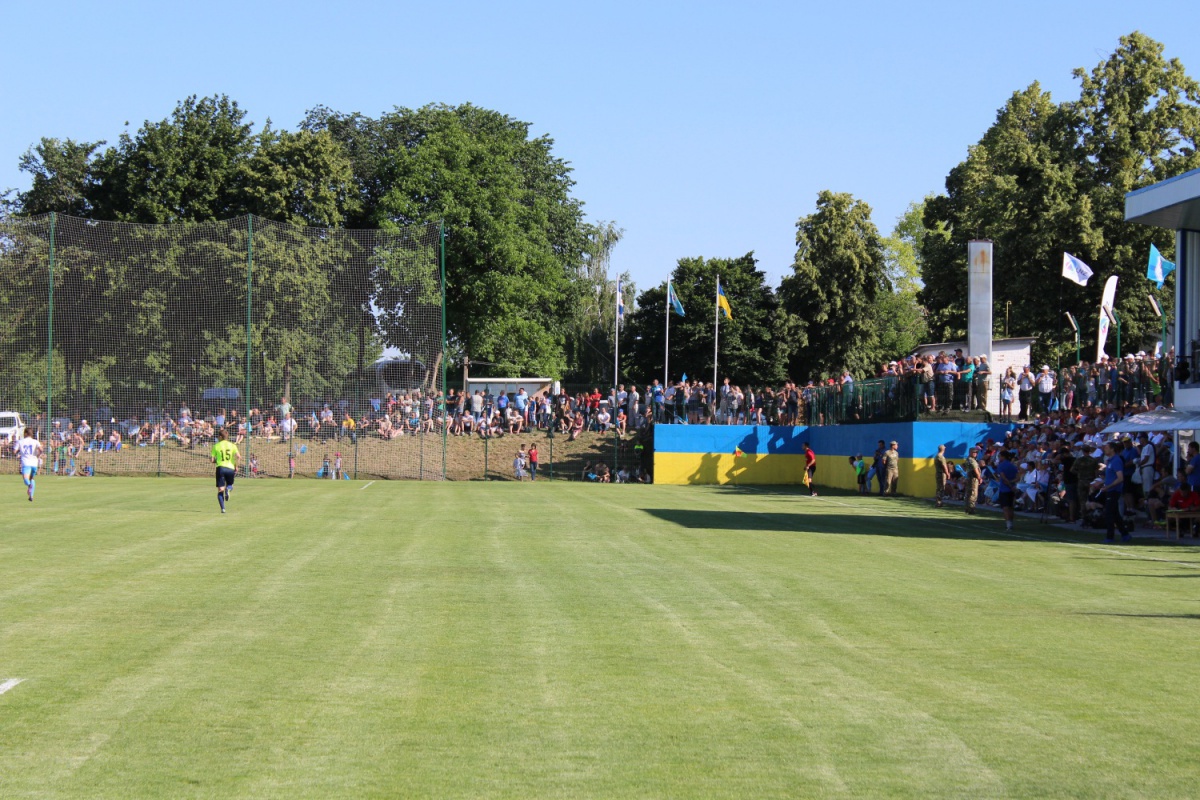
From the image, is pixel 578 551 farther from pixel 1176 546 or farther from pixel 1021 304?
pixel 1021 304

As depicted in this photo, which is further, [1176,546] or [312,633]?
[1176,546]

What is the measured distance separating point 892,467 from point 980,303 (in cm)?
697

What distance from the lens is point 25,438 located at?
89.6 feet

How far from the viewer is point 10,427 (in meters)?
42.8

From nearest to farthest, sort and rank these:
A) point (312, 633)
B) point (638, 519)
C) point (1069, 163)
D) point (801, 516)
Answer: point (312, 633)
point (638, 519)
point (801, 516)
point (1069, 163)

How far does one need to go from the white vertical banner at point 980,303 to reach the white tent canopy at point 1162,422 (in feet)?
41.0

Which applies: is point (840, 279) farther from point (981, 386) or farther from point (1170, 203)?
point (1170, 203)

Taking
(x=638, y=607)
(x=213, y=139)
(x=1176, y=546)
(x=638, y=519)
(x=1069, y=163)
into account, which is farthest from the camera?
(x=213, y=139)

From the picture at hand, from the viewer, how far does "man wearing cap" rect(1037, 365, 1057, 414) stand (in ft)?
109

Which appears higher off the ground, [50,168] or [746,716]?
[50,168]

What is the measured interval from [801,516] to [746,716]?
18962 mm

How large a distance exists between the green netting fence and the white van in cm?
6

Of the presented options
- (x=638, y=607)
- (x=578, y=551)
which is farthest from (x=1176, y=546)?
(x=638, y=607)

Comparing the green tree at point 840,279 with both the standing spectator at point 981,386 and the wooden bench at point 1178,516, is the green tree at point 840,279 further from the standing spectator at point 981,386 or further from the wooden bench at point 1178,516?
the wooden bench at point 1178,516
